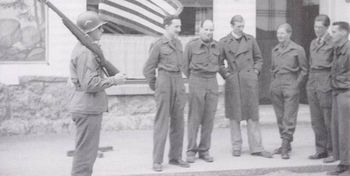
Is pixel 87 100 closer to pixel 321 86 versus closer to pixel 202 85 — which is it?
pixel 202 85

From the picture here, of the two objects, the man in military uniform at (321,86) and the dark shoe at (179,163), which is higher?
the man in military uniform at (321,86)

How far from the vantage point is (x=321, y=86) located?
9188mm

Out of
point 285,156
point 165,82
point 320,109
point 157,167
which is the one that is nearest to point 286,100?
point 320,109

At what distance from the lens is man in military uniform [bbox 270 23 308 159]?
374 inches

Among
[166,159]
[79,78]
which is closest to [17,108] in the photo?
[166,159]

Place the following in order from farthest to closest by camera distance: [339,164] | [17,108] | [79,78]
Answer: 1. [17,108]
2. [339,164]
3. [79,78]

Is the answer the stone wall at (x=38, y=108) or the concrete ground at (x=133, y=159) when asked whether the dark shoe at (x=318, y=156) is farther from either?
the stone wall at (x=38, y=108)

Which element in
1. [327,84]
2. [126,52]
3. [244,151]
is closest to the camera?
[327,84]

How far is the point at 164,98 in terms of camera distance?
8.52 metres

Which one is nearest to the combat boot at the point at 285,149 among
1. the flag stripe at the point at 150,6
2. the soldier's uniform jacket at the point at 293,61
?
the soldier's uniform jacket at the point at 293,61

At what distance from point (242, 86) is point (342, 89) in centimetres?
170

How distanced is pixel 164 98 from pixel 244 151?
2150 mm

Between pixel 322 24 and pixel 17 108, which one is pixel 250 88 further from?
pixel 17 108

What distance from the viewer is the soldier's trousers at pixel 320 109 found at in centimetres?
915
